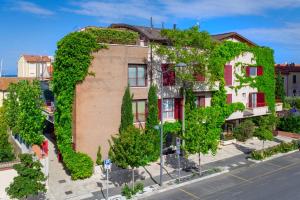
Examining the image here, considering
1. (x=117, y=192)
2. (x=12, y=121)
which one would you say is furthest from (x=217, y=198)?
(x=12, y=121)

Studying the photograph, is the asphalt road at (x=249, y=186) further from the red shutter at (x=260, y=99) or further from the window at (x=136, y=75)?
the red shutter at (x=260, y=99)

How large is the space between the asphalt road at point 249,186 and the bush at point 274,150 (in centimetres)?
168

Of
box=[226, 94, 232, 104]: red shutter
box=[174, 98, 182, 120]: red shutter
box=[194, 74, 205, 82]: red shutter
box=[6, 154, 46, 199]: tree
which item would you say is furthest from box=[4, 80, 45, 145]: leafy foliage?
box=[226, 94, 232, 104]: red shutter

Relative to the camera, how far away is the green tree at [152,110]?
1163 inches

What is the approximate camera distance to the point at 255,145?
37.9 m

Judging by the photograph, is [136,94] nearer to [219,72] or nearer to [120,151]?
[120,151]

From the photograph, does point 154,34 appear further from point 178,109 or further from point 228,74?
point 228,74

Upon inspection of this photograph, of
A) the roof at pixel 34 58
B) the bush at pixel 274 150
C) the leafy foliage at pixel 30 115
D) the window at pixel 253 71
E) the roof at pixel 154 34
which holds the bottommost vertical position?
the bush at pixel 274 150

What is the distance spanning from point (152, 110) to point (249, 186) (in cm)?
1096

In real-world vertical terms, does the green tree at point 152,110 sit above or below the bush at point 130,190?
above

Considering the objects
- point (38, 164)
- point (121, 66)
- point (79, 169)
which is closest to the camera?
point (38, 164)

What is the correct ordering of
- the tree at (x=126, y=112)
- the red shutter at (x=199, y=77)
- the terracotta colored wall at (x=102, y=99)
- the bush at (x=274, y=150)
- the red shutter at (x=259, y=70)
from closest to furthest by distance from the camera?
the terracotta colored wall at (x=102, y=99), the tree at (x=126, y=112), the bush at (x=274, y=150), the red shutter at (x=199, y=77), the red shutter at (x=259, y=70)

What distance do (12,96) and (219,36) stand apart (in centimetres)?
2765

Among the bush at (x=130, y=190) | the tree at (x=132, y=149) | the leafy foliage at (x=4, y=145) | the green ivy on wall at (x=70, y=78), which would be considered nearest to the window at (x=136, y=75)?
the green ivy on wall at (x=70, y=78)
